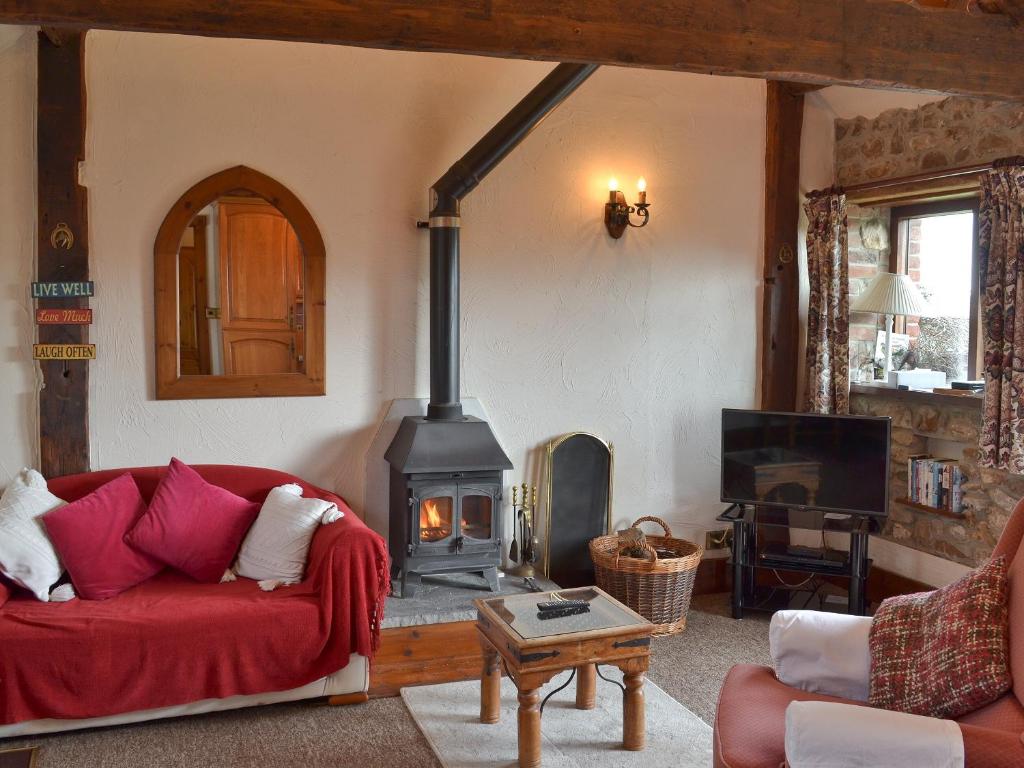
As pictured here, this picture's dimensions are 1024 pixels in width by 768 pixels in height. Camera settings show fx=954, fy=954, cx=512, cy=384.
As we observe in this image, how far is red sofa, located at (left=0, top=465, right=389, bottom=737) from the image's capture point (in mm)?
3121

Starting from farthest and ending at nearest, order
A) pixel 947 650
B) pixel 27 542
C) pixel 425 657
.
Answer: pixel 425 657, pixel 27 542, pixel 947 650

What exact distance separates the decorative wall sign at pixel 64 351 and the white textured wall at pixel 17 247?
2.4 inches

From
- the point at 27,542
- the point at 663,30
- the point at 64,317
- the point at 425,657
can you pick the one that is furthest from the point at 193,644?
the point at 663,30

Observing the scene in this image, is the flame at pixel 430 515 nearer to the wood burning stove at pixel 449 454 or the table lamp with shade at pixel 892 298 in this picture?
the wood burning stove at pixel 449 454

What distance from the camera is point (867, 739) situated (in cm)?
209

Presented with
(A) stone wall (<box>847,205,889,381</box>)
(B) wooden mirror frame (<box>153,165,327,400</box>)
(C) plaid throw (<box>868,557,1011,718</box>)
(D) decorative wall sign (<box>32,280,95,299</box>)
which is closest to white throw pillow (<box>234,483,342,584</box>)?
(B) wooden mirror frame (<box>153,165,327,400</box>)

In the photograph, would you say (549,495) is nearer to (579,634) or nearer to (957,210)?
(579,634)

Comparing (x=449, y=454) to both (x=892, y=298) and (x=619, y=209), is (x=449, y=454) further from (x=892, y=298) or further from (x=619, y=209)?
(x=892, y=298)

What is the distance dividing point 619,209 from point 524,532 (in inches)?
64.7

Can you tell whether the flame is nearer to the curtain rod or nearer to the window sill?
the window sill

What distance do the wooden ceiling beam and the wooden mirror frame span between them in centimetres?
148

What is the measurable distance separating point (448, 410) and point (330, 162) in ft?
4.03

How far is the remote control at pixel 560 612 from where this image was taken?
3172 mm

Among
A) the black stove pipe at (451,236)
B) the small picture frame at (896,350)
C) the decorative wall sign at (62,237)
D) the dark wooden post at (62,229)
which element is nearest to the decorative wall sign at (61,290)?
the dark wooden post at (62,229)
